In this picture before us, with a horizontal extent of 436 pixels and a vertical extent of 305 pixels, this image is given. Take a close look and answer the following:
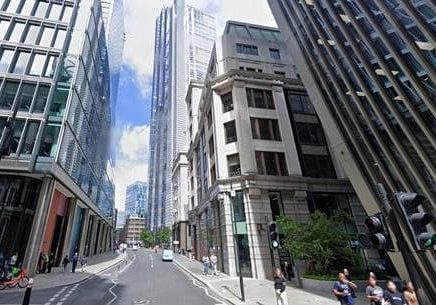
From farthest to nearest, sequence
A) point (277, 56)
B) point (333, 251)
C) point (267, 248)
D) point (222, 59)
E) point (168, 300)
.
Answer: point (277, 56) < point (222, 59) < point (267, 248) < point (333, 251) < point (168, 300)

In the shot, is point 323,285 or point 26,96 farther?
point 26,96

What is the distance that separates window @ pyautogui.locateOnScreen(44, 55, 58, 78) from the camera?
1081 inches

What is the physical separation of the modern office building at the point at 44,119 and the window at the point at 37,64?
0.09m

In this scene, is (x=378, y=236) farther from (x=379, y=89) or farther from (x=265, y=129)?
(x=265, y=129)

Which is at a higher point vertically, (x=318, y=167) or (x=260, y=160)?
(x=260, y=160)

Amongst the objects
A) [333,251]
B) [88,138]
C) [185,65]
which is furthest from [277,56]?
[185,65]

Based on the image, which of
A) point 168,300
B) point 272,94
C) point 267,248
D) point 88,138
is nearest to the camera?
point 168,300

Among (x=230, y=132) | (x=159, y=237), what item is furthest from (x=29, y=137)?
(x=159, y=237)

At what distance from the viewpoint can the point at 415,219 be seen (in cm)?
516

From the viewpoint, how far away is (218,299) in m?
15.0

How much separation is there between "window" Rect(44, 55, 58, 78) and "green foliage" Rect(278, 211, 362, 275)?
26.2 metres

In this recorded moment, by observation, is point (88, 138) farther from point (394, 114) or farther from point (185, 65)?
point (185, 65)

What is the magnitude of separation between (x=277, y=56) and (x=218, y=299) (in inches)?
1186

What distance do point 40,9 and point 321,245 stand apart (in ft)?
122
